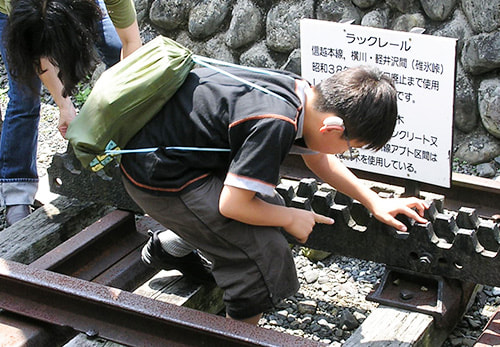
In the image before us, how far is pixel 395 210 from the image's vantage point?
2.82 metres

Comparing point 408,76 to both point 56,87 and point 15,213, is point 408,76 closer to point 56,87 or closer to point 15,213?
point 56,87

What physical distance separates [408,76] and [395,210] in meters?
0.59

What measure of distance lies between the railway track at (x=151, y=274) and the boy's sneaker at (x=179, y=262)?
0.23 m

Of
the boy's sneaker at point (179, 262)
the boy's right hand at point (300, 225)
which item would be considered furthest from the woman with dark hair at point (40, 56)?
the boy's right hand at point (300, 225)

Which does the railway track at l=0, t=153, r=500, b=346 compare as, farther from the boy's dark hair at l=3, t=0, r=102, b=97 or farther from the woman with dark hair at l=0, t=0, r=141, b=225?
the boy's dark hair at l=3, t=0, r=102, b=97

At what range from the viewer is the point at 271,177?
2.37 m

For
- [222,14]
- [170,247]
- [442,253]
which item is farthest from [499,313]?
[222,14]

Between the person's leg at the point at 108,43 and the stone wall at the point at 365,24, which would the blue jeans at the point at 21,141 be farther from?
the stone wall at the point at 365,24

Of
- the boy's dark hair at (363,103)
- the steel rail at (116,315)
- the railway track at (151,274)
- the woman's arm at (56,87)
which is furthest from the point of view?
the woman's arm at (56,87)

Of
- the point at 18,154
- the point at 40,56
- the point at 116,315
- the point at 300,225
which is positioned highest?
the point at 40,56

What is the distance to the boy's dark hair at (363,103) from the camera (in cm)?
237

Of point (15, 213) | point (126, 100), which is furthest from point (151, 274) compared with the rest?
point (126, 100)

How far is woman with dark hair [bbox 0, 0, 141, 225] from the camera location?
2.96 m

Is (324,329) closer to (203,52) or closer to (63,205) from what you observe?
(63,205)
